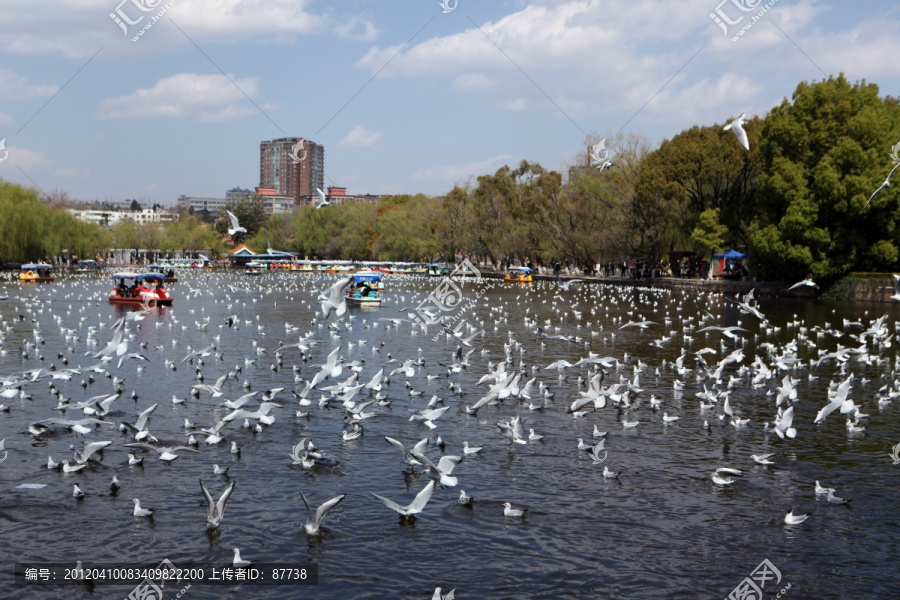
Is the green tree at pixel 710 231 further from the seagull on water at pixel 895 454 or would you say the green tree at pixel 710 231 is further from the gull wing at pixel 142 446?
the gull wing at pixel 142 446

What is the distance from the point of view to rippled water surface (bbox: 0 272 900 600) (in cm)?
882

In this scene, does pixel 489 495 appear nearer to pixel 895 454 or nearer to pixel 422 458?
pixel 422 458

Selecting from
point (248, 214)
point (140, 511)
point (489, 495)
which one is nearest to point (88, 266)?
point (248, 214)

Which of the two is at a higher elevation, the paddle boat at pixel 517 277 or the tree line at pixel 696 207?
the tree line at pixel 696 207

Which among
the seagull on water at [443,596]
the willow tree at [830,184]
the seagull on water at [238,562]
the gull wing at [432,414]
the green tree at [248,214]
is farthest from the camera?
the green tree at [248,214]

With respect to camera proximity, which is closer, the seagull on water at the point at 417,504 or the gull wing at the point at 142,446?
the seagull on water at the point at 417,504

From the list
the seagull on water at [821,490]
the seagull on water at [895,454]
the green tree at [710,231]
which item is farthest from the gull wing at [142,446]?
the green tree at [710,231]

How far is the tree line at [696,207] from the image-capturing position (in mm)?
44469

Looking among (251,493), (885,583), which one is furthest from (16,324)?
(885,583)

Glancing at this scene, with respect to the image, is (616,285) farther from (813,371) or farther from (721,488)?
(721,488)

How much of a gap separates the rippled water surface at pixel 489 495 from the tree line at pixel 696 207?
90.5 ft

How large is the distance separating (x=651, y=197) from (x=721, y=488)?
4999 cm

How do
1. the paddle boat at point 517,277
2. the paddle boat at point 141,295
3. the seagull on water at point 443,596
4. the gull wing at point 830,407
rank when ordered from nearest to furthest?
the seagull on water at point 443,596, the gull wing at point 830,407, the paddle boat at point 141,295, the paddle boat at point 517,277

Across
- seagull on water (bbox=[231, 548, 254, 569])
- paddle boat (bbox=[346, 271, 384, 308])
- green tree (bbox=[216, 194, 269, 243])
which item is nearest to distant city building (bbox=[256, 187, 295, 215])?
green tree (bbox=[216, 194, 269, 243])
